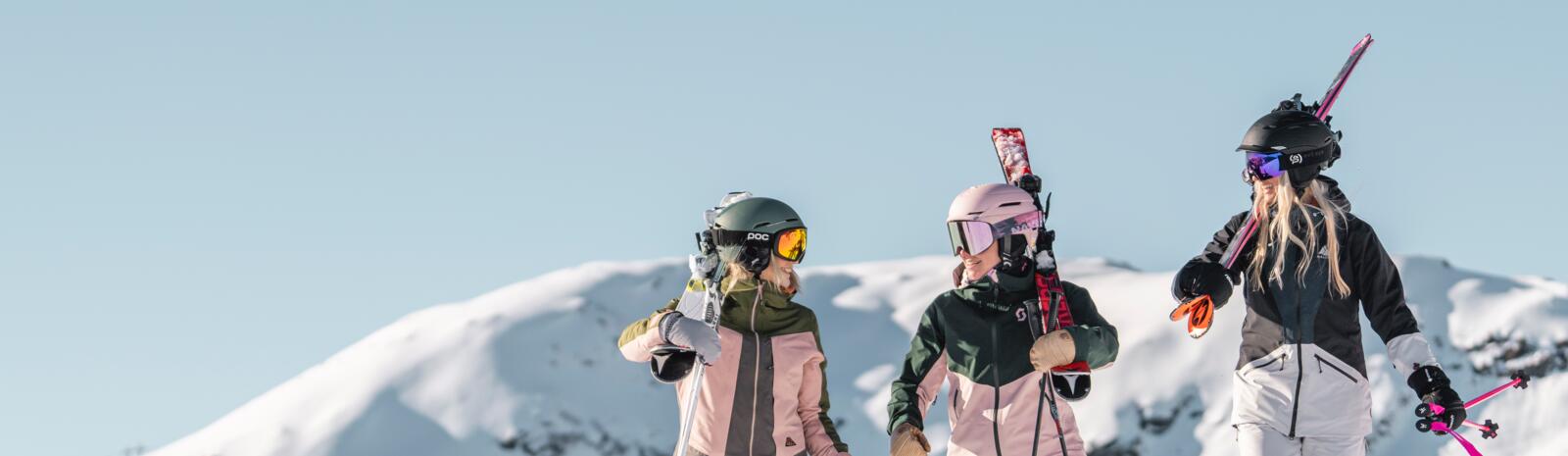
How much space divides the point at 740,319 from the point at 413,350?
8800 centimetres

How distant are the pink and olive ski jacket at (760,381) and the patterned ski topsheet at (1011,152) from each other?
4.72 feet

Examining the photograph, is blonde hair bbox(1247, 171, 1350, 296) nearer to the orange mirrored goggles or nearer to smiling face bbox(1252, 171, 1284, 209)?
smiling face bbox(1252, 171, 1284, 209)

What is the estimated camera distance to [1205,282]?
10.1 m

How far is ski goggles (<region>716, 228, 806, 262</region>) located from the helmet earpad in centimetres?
130

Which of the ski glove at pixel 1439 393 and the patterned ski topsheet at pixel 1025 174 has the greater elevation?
the patterned ski topsheet at pixel 1025 174

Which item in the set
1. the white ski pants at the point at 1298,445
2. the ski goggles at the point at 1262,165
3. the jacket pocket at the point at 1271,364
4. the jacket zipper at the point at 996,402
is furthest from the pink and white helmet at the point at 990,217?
the white ski pants at the point at 1298,445

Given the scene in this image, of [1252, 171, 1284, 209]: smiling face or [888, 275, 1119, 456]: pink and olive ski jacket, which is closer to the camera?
[888, 275, 1119, 456]: pink and olive ski jacket

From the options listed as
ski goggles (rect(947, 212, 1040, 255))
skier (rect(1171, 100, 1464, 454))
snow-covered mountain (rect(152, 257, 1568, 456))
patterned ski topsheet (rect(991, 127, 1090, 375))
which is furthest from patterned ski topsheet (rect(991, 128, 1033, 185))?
snow-covered mountain (rect(152, 257, 1568, 456))

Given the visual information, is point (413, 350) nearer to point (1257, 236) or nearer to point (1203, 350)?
point (1203, 350)

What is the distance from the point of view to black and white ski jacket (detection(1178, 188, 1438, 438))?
9.75 m

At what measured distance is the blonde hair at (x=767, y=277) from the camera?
35.7 ft

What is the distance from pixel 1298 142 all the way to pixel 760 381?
3.28 metres

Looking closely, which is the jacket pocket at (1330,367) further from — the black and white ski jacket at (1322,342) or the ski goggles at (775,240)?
the ski goggles at (775,240)

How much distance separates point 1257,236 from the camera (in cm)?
1015
